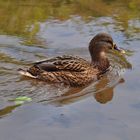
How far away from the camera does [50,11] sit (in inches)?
494

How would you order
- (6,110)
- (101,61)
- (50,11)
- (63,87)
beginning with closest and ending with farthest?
(6,110)
(63,87)
(101,61)
(50,11)

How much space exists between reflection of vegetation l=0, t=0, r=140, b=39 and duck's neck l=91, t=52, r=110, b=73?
6.51 feet

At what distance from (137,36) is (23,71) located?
2.98 metres

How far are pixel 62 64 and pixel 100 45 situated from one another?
37.5 inches

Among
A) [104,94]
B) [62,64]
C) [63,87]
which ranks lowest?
[63,87]

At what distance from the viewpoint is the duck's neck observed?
9271 mm

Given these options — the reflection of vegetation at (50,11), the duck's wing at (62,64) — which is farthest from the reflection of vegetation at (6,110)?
the reflection of vegetation at (50,11)

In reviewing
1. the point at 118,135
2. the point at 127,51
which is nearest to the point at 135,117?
the point at 118,135

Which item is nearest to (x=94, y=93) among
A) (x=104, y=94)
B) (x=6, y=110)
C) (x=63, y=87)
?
(x=104, y=94)

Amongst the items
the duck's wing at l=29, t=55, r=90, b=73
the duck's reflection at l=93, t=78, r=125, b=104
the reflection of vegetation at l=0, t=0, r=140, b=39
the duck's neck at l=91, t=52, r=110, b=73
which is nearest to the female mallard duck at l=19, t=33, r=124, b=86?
the duck's wing at l=29, t=55, r=90, b=73

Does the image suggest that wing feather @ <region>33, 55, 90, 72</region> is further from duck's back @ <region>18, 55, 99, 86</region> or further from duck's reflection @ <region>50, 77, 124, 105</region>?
duck's reflection @ <region>50, 77, 124, 105</region>

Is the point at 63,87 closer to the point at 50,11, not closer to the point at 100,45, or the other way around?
the point at 100,45

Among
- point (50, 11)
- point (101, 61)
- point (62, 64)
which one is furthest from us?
point (50, 11)

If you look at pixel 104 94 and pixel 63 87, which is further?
pixel 63 87
